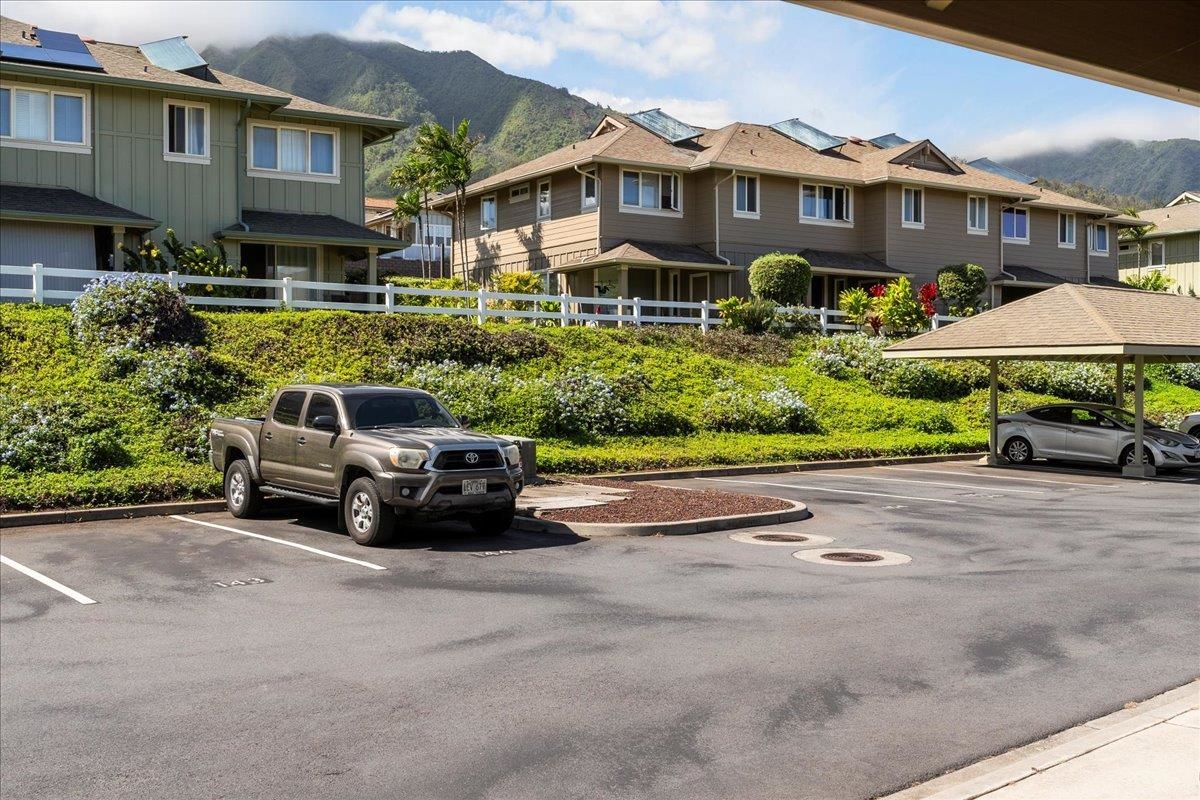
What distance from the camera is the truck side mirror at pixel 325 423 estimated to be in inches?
536

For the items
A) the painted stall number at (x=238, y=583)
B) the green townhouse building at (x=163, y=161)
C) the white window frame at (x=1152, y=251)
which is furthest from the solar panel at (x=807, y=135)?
the painted stall number at (x=238, y=583)

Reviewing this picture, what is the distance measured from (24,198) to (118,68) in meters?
4.91

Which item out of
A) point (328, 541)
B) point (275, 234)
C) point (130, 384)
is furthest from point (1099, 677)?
point (275, 234)

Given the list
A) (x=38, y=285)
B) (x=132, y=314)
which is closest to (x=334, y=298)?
(x=38, y=285)

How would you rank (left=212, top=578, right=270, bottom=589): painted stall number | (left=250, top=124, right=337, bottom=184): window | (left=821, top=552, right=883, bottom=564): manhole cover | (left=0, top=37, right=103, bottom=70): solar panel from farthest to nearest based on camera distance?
(left=250, top=124, right=337, bottom=184): window < (left=0, top=37, right=103, bottom=70): solar panel < (left=821, top=552, right=883, bottom=564): manhole cover < (left=212, top=578, right=270, bottom=589): painted stall number

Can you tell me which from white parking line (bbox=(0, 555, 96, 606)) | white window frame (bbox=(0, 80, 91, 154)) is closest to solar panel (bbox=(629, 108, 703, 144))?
white window frame (bbox=(0, 80, 91, 154))

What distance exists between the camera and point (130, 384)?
20578 mm

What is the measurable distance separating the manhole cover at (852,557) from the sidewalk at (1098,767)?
5.36 m

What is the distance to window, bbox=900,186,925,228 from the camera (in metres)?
44.9

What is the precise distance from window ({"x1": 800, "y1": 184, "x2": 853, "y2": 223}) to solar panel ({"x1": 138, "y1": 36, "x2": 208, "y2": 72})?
892 inches

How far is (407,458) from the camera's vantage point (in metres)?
12.8

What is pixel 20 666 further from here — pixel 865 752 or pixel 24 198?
pixel 24 198

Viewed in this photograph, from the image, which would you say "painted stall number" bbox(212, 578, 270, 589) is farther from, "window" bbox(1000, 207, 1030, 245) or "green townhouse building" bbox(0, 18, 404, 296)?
"window" bbox(1000, 207, 1030, 245)

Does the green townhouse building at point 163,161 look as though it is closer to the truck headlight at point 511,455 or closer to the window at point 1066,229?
the truck headlight at point 511,455
